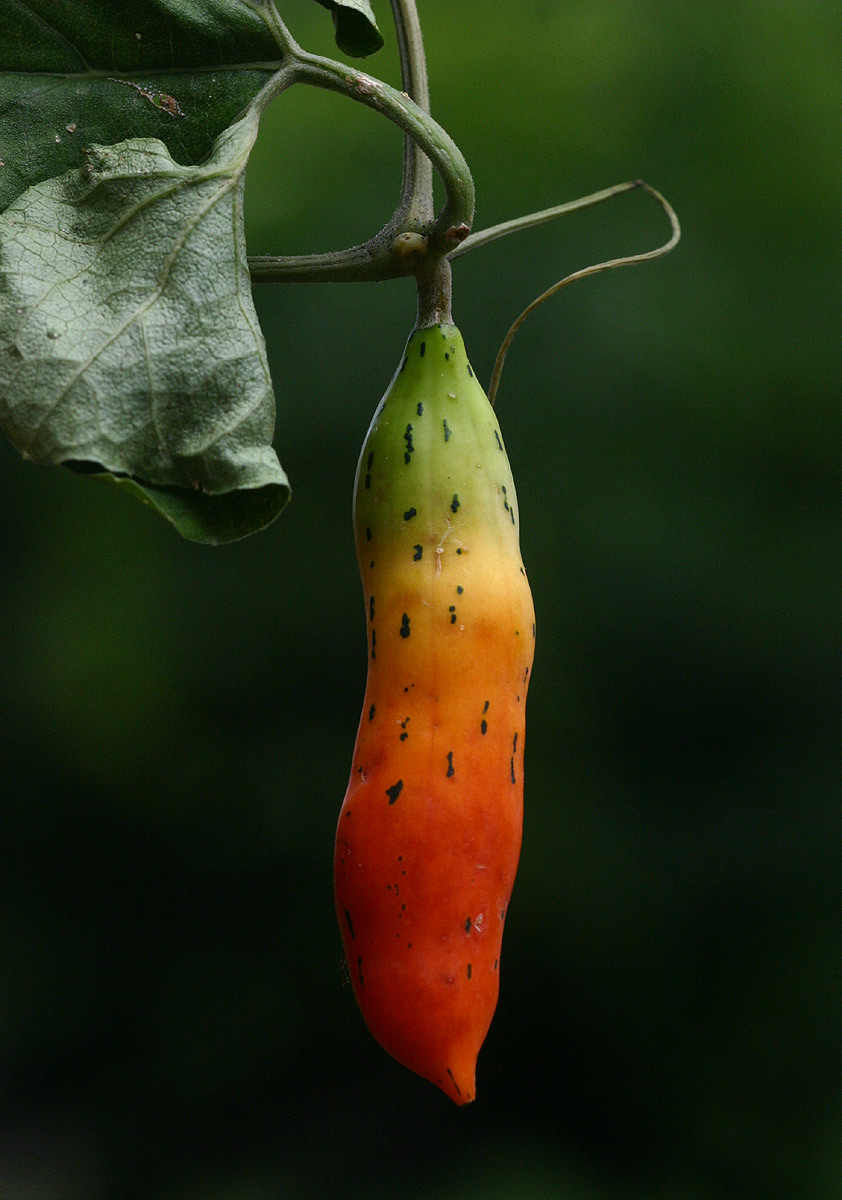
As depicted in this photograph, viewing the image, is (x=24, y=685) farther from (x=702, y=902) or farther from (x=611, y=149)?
(x=611, y=149)

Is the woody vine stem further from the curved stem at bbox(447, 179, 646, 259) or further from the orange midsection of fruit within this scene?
the orange midsection of fruit

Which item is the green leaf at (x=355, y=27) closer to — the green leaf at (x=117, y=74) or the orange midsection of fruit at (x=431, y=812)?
the green leaf at (x=117, y=74)

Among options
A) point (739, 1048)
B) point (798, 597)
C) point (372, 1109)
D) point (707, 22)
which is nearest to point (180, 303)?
point (798, 597)

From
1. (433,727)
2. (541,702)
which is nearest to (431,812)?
(433,727)

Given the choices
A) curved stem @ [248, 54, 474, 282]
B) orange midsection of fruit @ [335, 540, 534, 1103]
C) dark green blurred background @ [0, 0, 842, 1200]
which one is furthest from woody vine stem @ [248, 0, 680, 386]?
dark green blurred background @ [0, 0, 842, 1200]

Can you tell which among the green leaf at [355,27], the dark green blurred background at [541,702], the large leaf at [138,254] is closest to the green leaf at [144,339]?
the large leaf at [138,254]

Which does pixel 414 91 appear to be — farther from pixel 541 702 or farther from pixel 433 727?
pixel 541 702
